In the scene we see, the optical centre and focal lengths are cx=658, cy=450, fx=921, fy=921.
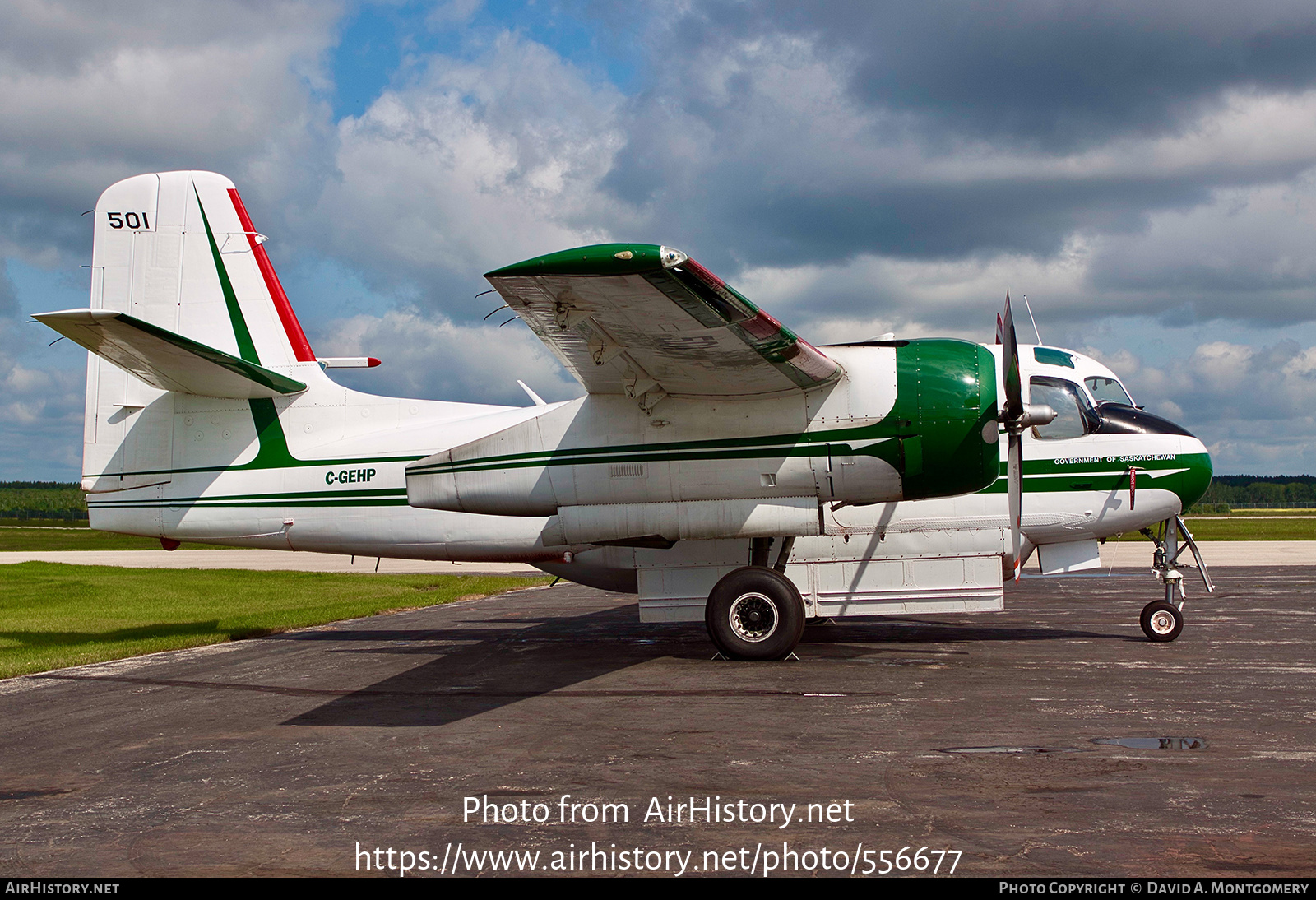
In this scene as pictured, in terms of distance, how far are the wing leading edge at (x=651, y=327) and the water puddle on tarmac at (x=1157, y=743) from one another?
14.7 ft

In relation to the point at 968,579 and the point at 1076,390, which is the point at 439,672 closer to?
the point at 968,579

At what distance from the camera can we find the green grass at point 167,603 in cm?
1388

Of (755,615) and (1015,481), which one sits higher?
(1015,481)

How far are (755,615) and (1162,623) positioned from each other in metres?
5.52

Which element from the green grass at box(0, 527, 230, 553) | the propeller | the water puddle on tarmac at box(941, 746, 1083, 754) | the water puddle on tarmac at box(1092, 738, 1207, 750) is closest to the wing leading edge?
the propeller

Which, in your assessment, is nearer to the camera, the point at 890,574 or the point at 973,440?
the point at 973,440

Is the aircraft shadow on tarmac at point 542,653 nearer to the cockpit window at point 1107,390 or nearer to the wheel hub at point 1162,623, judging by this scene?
the wheel hub at point 1162,623

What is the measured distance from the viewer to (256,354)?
13758 millimetres

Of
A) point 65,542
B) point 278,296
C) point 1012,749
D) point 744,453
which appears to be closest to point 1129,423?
point 744,453

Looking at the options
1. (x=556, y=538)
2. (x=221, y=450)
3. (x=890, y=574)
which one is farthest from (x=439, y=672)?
(x=890, y=574)

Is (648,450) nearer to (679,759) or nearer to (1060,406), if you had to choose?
(679,759)

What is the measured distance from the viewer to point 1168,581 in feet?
40.2

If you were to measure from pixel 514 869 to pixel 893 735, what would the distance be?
362 centimetres

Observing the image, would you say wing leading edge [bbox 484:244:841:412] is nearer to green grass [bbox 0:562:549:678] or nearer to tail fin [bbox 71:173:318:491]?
tail fin [bbox 71:173:318:491]
